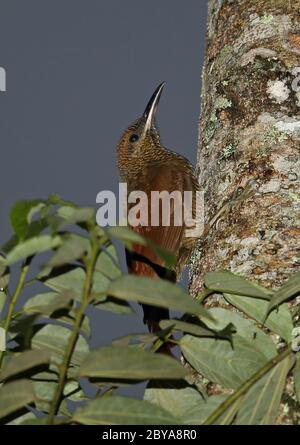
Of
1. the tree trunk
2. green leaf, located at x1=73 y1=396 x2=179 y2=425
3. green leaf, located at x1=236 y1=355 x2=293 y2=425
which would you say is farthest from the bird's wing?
green leaf, located at x1=73 y1=396 x2=179 y2=425

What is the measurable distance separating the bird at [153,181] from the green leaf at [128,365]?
4.17 ft

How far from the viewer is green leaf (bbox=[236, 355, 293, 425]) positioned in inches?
50.6

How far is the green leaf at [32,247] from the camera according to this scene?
1.09m

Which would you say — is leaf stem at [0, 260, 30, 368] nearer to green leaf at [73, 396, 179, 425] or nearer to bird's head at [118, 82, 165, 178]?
green leaf at [73, 396, 179, 425]

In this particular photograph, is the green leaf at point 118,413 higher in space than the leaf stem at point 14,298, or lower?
lower

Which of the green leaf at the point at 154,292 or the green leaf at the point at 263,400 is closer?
the green leaf at the point at 154,292

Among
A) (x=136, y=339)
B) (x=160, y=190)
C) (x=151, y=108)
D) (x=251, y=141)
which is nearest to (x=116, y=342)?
(x=136, y=339)

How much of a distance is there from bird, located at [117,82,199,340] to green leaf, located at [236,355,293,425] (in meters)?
1.15

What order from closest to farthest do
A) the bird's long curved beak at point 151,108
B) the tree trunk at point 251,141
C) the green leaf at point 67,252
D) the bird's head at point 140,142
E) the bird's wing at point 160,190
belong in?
the green leaf at point 67,252, the tree trunk at point 251,141, the bird's wing at point 160,190, the bird's long curved beak at point 151,108, the bird's head at point 140,142

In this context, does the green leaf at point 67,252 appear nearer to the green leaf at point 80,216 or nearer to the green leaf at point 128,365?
the green leaf at point 80,216

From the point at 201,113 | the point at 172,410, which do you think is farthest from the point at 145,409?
the point at 201,113

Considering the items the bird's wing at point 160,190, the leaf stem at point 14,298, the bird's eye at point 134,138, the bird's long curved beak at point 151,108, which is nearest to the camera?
the leaf stem at point 14,298

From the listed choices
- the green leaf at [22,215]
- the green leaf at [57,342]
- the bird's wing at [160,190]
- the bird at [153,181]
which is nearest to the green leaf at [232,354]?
the green leaf at [57,342]

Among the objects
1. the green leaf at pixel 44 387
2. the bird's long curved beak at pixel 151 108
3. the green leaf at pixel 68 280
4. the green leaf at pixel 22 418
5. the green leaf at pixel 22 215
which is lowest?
the green leaf at pixel 22 418
